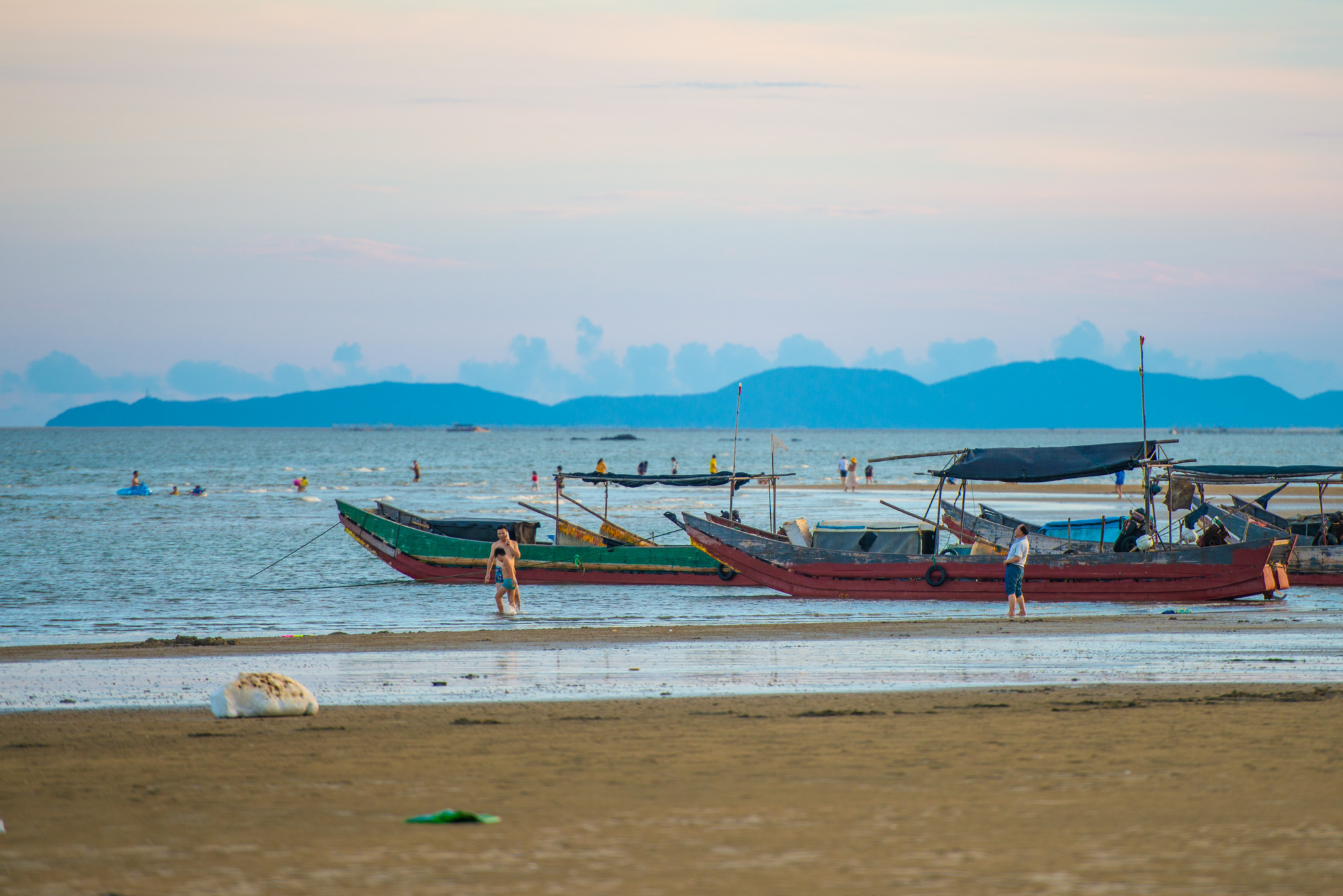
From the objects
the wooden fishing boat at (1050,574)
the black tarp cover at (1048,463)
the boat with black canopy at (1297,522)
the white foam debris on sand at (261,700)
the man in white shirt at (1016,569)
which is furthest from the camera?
the boat with black canopy at (1297,522)

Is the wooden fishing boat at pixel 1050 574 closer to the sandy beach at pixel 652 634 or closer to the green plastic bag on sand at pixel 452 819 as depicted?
the sandy beach at pixel 652 634

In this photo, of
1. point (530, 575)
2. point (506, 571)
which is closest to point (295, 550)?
point (530, 575)

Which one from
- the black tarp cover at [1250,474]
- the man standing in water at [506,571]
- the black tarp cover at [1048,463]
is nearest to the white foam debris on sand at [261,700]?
the man standing in water at [506,571]

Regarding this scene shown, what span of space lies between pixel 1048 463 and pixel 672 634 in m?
9.28

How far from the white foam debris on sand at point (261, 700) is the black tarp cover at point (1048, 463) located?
15.3 metres

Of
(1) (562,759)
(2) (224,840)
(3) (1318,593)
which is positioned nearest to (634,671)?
(1) (562,759)

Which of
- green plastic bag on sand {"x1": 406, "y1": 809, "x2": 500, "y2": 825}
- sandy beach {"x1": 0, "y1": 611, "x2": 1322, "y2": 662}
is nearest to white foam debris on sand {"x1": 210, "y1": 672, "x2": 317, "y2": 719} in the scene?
green plastic bag on sand {"x1": 406, "y1": 809, "x2": 500, "y2": 825}

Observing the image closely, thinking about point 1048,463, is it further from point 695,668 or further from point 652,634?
point 695,668

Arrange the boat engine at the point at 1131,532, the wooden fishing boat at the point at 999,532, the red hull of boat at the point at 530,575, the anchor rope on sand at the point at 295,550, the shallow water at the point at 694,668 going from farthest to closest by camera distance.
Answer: the anchor rope on sand at the point at 295,550, the wooden fishing boat at the point at 999,532, the red hull of boat at the point at 530,575, the boat engine at the point at 1131,532, the shallow water at the point at 694,668

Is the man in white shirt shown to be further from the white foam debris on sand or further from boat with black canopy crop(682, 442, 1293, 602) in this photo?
the white foam debris on sand

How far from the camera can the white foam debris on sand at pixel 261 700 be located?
10703mm

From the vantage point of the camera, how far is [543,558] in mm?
27156

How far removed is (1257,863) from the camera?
6086 mm

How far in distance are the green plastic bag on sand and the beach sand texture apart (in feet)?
0.22
